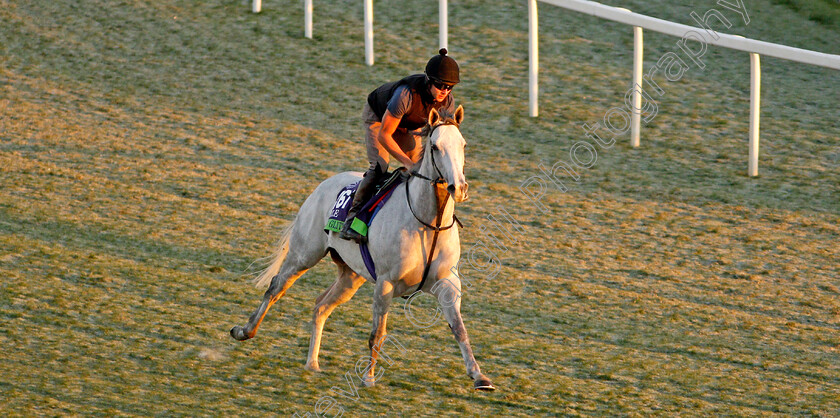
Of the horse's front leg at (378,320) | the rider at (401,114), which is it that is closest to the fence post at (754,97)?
the rider at (401,114)

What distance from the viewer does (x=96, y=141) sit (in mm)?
9719

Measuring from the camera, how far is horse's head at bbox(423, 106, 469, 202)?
501 cm

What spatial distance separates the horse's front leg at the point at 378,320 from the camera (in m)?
5.77

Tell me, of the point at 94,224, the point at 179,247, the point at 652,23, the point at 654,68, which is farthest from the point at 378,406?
the point at 654,68

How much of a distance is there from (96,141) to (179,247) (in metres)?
2.41

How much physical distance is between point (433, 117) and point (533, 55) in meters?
4.74

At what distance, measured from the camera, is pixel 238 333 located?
640cm

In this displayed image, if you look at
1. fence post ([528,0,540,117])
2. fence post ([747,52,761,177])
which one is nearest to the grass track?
fence post ([528,0,540,117])

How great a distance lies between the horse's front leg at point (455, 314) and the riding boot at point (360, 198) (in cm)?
59

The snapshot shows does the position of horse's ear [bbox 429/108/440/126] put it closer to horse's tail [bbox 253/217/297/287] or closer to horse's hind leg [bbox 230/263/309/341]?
horse's hind leg [bbox 230/263/309/341]

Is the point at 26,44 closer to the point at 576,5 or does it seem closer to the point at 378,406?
the point at 576,5

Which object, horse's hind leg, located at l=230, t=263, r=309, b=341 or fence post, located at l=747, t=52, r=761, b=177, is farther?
fence post, located at l=747, t=52, r=761, b=177

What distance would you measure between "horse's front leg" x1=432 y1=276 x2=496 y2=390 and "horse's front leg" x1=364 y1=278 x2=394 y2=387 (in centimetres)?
28

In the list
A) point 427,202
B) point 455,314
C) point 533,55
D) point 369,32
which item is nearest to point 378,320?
point 455,314
